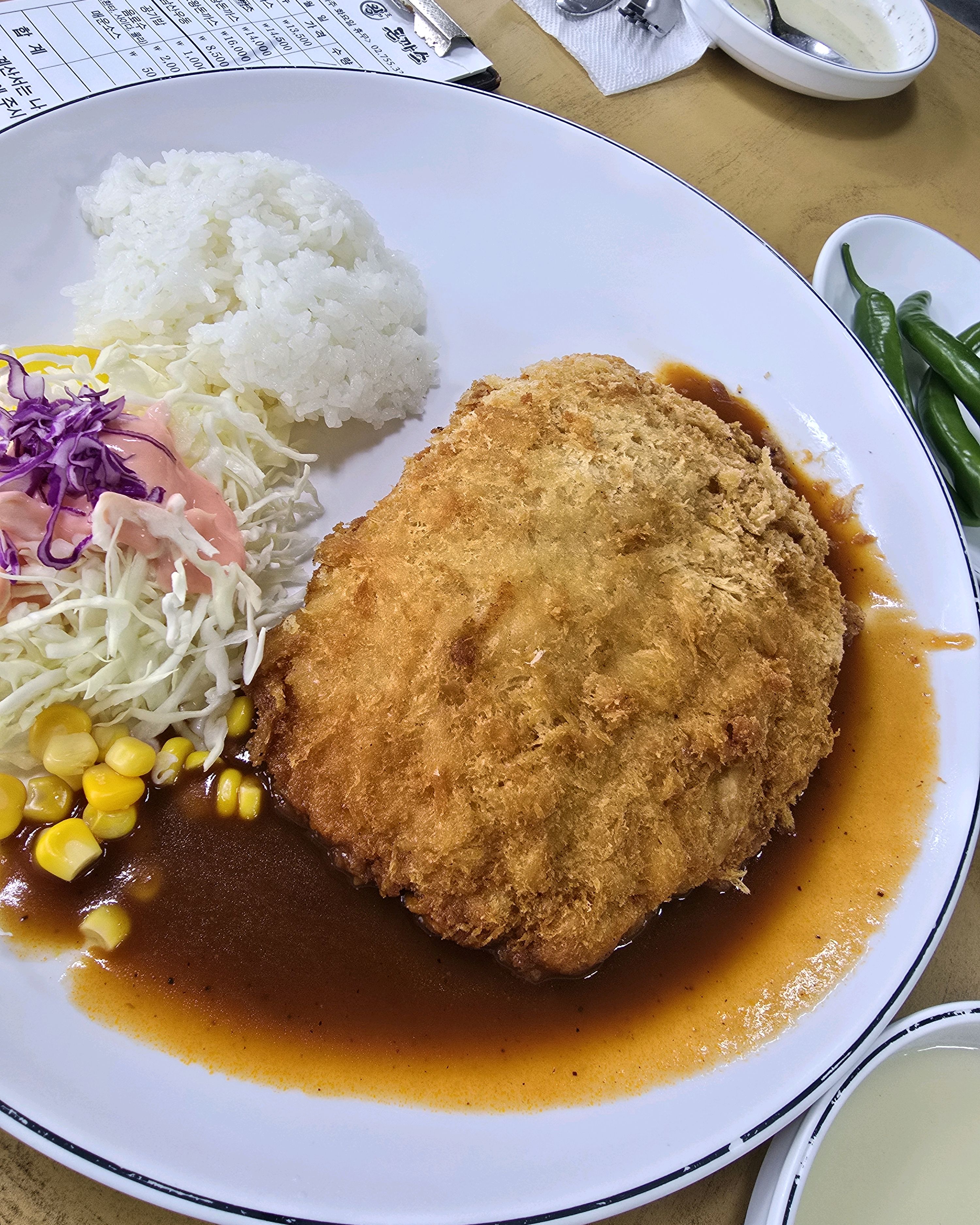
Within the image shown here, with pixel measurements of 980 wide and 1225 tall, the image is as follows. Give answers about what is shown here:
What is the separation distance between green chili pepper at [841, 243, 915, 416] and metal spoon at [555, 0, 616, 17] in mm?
1546

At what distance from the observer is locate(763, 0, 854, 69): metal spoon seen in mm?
3381

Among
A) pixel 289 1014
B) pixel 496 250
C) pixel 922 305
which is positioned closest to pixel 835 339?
pixel 922 305

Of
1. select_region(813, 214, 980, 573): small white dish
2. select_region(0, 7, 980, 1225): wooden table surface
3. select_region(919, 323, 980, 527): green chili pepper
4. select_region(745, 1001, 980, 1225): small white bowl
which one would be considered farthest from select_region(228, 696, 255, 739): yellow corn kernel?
select_region(0, 7, 980, 1225): wooden table surface

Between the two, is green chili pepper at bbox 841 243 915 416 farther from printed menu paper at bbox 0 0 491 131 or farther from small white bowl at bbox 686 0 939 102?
printed menu paper at bbox 0 0 491 131

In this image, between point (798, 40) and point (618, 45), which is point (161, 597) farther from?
point (798, 40)

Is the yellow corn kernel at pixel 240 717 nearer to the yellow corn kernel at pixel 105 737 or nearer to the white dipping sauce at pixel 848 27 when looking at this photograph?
the yellow corn kernel at pixel 105 737

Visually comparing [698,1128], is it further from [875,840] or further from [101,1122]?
[101,1122]

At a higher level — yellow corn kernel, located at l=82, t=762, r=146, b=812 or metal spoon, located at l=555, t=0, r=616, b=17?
metal spoon, located at l=555, t=0, r=616, b=17

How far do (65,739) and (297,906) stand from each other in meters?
0.65

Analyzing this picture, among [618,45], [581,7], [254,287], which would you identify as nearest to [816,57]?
[618,45]

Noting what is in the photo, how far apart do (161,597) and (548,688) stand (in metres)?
0.94

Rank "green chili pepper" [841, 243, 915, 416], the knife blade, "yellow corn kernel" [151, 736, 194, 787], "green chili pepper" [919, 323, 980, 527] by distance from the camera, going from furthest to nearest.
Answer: the knife blade → "green chili pepper" [841, 243, 915, 416] → "green chili pepper" [919, 323, 980, 527] → "yellow corn kernel" [151, 736, 194, 787]

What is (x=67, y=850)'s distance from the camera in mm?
1746

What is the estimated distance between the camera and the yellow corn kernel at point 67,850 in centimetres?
174
